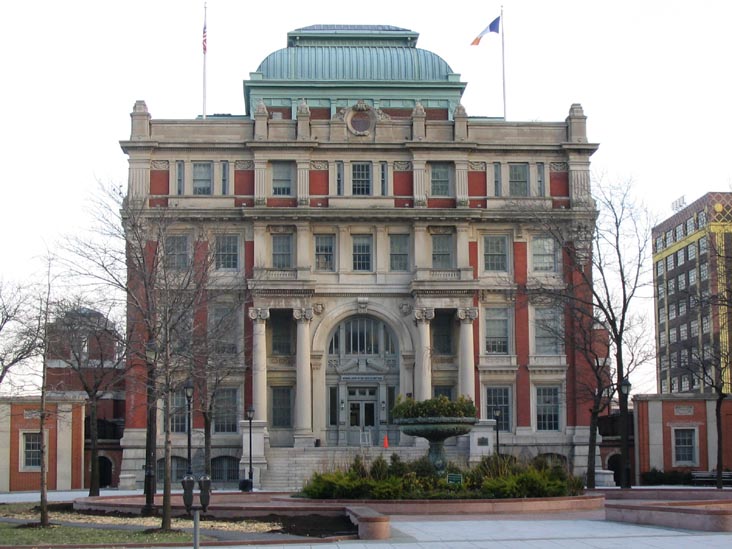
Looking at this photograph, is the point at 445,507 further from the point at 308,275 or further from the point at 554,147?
the point at 554,147

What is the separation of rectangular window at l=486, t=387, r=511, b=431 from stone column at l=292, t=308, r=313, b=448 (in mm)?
9424

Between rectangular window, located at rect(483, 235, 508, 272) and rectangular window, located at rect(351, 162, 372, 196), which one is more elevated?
rectangular window, located at rect(351, 162, 372, 196)

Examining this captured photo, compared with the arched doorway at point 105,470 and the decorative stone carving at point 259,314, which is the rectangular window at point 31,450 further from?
the decorative stone carving at point 259,314

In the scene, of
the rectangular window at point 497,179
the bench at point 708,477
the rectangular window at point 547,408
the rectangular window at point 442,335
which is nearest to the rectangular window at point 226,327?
the rectangular window at point 442,335

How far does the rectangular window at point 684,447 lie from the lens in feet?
198

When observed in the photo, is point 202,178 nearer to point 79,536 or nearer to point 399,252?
point 399,252

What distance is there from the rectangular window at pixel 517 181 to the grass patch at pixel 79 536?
130ft

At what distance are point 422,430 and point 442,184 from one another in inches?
1130

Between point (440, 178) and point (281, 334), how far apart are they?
11.9 m

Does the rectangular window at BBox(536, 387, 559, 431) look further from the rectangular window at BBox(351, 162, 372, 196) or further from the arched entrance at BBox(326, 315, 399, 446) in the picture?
the rectangular window at BBox(351, 162, 372, 196)

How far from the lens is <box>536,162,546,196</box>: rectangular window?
6481cm

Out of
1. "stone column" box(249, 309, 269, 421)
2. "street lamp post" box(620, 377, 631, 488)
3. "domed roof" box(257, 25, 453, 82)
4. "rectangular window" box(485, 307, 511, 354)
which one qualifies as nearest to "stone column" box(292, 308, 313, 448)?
"stone column" box(249, 309, 269, 421)

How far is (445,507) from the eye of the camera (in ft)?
107

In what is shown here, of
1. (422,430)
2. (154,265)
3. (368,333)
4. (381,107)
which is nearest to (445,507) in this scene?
(422,430)
